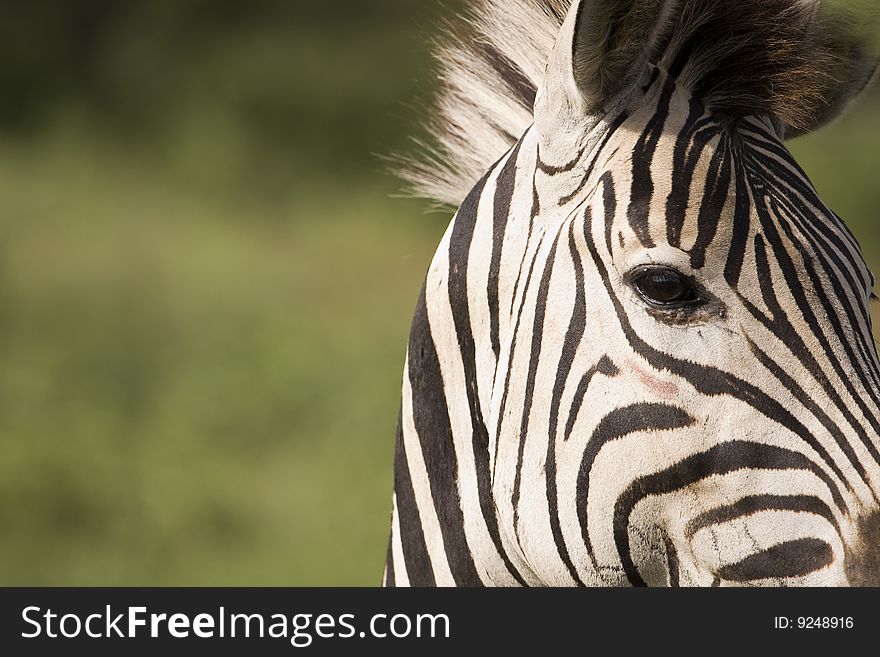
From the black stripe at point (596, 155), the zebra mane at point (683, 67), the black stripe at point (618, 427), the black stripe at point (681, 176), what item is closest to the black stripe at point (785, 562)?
the black stripe at point (618, 427)

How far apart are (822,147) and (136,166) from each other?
11659 mm

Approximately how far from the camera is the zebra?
1907 millimetres

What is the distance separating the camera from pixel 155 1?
848 inches

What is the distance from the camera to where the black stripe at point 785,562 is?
72.9 inches

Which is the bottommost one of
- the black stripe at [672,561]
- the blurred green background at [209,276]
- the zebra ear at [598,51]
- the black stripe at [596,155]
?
the black stripe at [672,561]

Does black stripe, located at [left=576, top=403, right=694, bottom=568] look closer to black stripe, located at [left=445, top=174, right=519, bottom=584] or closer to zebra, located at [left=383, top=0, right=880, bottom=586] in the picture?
zebra, located at [left=383, top=0, right=880, bottom=586]

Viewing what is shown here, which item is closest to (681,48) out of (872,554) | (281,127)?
(872,554)

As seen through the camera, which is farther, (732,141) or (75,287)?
(75,287)

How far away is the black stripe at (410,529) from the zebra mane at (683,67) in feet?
2.77

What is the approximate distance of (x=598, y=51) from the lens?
2.12 m

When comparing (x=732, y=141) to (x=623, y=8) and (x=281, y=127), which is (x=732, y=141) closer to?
(x=623, y=8)

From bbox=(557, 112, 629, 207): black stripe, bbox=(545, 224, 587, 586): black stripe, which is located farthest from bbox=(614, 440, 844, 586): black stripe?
bbox=(557, 112, 629, 207): black stripe

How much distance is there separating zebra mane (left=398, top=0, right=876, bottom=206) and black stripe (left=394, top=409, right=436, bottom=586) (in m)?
0.84

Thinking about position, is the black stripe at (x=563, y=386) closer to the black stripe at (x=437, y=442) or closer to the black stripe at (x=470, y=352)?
the black stripe at (x=470, y=352)
